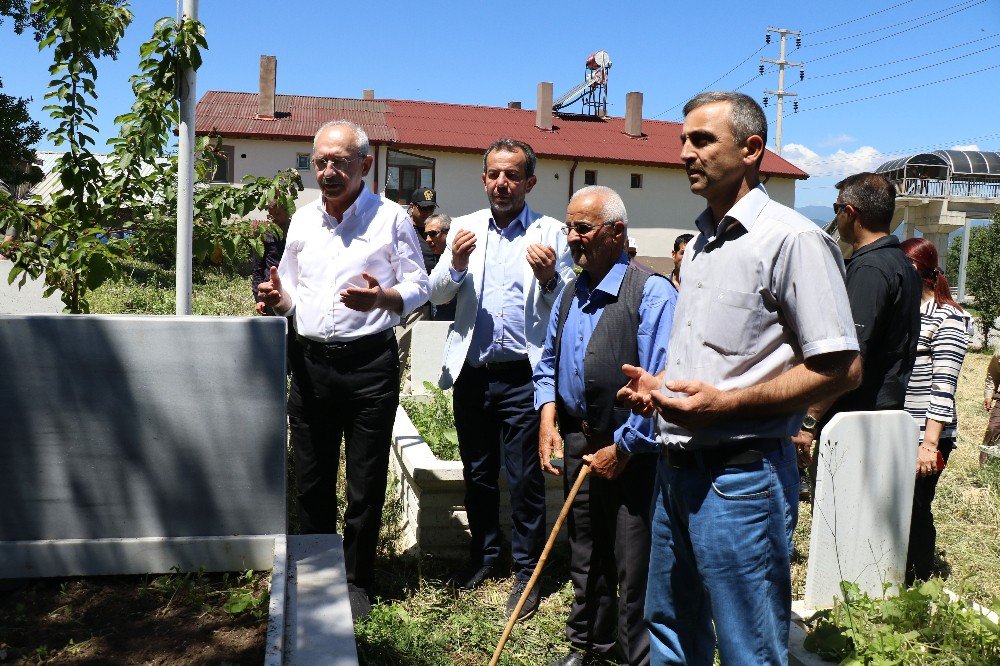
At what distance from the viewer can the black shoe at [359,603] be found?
13.6 feet

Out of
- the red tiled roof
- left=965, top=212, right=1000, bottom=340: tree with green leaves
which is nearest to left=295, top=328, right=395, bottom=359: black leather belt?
left=965, top=212, right=1000, bottom=340: tree with green leaves

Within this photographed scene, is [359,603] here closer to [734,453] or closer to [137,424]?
[137,424]

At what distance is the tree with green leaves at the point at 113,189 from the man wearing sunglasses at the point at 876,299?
2.87m

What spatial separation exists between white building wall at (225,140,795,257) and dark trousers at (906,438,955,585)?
2922cm

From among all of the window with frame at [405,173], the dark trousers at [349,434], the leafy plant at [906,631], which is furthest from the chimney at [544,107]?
the leafy plant at [906,631]

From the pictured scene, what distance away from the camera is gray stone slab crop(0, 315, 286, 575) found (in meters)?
2.99

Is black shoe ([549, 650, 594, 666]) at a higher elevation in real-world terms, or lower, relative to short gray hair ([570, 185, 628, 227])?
lower

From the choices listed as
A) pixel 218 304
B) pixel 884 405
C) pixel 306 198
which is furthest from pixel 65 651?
pixel 306 198

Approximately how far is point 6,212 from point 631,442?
3198 millimetres

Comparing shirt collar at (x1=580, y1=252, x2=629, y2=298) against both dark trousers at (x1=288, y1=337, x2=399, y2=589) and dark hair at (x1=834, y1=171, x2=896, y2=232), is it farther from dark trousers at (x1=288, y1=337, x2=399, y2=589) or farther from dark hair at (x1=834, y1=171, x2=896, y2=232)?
dark hair at (x1=834, y1=171, x2=896, y2=232)

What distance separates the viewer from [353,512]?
14.1 feet

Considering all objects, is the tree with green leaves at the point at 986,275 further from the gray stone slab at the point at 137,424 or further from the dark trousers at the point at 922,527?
the gray stone slab at the point at 137,424

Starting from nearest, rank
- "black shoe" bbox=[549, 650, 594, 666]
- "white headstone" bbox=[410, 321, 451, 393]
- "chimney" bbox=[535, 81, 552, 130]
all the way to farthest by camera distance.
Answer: "black shoe" bbox=[549, 650, 594, 666], "white headstone" bbox=[410, 321, 451, 393], "chimney" bbox=[535, 81, 552, 130]

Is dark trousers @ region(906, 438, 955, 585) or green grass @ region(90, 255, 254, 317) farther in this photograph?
green grass @ region(90, 255, 254, 317)
